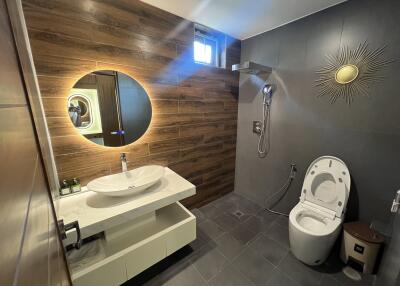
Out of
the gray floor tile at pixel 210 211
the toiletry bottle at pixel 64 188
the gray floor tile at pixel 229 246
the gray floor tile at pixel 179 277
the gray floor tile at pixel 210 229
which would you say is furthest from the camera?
the gray floor tile at pixel 210 211

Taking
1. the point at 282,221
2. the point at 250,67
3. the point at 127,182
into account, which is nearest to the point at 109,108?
the point at 127,182

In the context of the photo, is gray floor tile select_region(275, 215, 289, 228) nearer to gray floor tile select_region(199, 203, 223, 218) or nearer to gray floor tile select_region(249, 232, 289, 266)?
gray floor tile select_region(249, 232, 289, 266)

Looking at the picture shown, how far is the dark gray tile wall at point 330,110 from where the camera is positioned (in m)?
1.41

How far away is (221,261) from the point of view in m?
1.66

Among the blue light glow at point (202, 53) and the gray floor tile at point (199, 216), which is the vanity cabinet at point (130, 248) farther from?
the blue light glow at point (202, 53)

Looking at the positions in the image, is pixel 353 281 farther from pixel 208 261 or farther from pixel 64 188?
pixel 64 188

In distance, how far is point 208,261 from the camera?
1.66 meters

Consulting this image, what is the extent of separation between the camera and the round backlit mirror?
1.39 metres

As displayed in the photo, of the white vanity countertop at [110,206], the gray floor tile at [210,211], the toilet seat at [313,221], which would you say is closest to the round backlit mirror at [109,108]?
the white vanity countertop at [110,206]

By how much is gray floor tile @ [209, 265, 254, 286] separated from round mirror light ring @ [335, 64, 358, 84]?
2.01 metres

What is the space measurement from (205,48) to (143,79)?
→ 1.04 meters

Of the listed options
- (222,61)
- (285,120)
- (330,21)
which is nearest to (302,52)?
(330,21)

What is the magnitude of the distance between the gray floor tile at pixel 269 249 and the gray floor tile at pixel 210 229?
1.23 feet

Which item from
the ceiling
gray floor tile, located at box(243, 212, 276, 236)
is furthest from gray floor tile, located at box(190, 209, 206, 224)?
the ceiling
